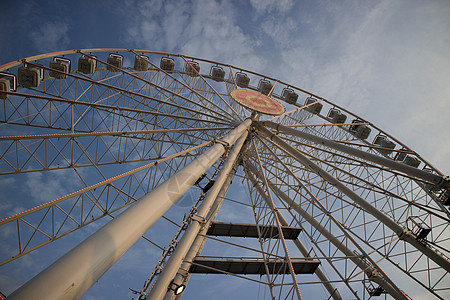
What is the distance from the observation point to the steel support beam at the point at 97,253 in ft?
12.4

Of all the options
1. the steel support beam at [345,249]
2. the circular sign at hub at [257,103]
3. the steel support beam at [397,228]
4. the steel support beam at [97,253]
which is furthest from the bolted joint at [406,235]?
the circular sign at hub at [257,103]

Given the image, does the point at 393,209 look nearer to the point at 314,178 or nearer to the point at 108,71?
the point at 314,178

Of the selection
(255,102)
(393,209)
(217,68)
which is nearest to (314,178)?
(393,209)

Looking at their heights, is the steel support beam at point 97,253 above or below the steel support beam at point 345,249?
below

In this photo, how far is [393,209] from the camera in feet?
53.5

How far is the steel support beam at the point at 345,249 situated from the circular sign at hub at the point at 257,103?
16.5ft

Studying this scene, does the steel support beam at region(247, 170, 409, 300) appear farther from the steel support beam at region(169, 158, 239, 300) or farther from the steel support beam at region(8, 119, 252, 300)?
the steel support beam at region(8, 119, 252, 300)

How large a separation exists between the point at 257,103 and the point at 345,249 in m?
11.6

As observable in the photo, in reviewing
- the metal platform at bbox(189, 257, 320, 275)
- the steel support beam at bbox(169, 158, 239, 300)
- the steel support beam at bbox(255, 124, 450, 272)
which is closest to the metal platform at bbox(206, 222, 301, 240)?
the steel support beam at bbox(169, 158, 239, 300)

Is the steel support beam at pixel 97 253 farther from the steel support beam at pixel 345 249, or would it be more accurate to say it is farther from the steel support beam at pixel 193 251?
the steel support beam at pixel 345 249

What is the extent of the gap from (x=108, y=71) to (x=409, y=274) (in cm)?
2528

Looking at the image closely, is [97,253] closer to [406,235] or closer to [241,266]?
[241,266]

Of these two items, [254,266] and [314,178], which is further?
[314,178]

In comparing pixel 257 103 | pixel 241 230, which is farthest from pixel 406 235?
pixel 257 103
